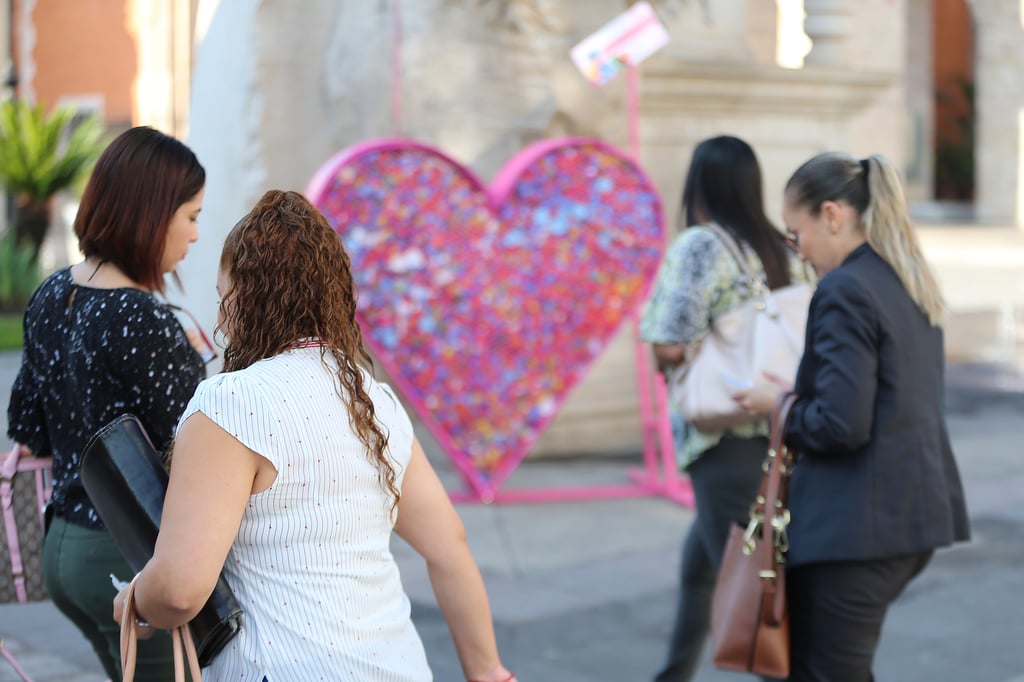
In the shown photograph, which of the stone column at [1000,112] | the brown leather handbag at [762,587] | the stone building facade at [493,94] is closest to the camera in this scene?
the brown leather handbag at [762,587]

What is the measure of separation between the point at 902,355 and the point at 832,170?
49 centimetres

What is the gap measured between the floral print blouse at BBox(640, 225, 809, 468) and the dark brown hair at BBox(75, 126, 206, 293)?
5.39 feet

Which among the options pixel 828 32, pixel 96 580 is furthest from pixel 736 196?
pixel 828 32

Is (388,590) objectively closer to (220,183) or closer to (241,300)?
(241,300)

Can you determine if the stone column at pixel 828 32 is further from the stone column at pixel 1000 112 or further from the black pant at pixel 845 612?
the stone column at pixel 1000 112

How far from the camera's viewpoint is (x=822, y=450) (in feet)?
9.54

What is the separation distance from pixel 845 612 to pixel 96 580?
1.65m

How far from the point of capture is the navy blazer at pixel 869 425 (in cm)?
286

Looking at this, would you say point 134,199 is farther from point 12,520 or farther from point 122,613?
point 122,613

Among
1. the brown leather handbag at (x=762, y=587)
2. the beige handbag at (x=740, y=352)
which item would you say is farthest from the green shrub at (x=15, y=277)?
the brown leather handbag at (x=762, y=587)

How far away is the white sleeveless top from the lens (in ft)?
6.23

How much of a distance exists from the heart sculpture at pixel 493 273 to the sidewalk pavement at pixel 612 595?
64cm

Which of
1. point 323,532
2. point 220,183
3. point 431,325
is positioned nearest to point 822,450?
point 323,532

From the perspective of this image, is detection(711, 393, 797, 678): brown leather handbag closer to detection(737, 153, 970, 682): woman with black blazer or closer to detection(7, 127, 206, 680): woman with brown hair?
detection(737, 153, 970, 682): woman with black blazer
